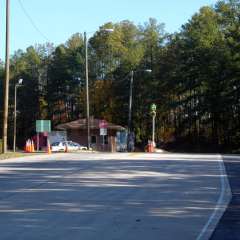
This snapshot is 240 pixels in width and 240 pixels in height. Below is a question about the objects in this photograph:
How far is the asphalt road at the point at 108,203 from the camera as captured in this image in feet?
37.9

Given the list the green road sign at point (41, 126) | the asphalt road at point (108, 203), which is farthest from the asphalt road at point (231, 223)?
the green road sign at point (41, 126)

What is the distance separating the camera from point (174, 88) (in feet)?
326

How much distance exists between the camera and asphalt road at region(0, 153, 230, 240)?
11547 millimetres

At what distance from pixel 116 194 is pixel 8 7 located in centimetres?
2686

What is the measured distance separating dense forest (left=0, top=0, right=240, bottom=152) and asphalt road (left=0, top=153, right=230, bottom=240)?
65.6 meters

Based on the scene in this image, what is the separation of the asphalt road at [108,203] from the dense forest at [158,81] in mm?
65648

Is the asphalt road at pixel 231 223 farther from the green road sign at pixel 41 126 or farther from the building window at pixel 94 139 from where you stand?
the building window at pixel 94 139

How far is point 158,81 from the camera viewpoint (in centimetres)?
9900

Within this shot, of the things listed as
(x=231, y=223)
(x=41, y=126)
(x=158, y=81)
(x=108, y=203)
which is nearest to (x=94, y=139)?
(x=158, y=81)

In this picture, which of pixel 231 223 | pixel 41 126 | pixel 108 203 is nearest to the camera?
pixel 231 223

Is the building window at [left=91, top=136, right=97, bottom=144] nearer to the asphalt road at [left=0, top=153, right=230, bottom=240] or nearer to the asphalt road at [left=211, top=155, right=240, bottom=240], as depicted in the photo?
the asphalt road at [left=0, top=153, right=230, bottom=240]

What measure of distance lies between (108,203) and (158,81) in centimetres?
8407

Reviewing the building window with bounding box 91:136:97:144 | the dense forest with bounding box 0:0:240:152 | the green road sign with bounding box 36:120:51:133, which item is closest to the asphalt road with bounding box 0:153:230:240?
the green road sign with bounding box 36:120:51:133

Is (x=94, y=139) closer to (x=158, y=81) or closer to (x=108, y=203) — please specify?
(x=158, y=81)
